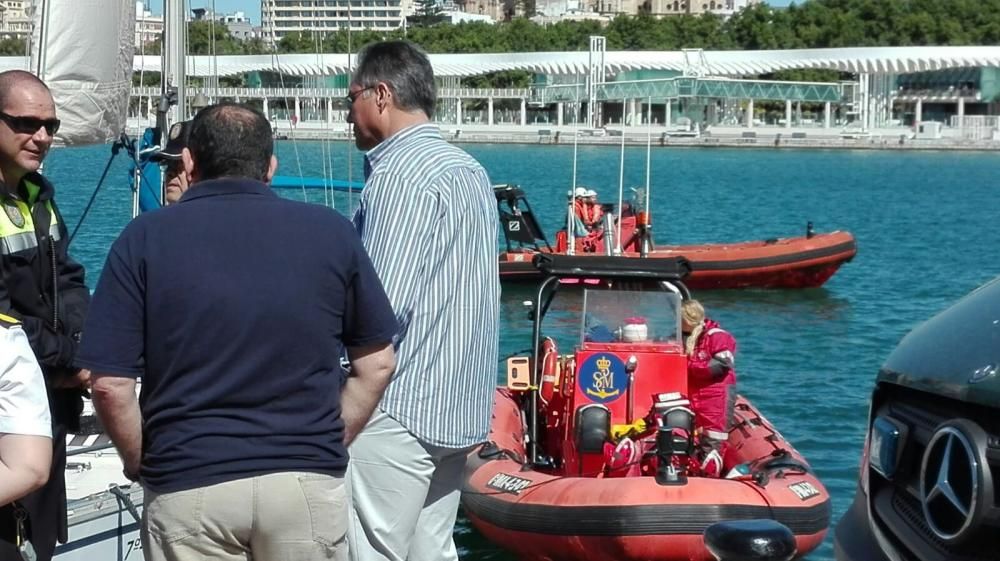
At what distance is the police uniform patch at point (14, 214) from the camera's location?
3.71m

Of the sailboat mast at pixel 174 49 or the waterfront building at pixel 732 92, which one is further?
the waterfront building at pixel 732 92

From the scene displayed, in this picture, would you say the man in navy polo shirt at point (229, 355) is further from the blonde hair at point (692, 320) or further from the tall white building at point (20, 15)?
the blonde hair at point (692, 320)

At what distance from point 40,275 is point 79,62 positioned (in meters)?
3.30

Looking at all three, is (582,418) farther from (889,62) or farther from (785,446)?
(889,62)

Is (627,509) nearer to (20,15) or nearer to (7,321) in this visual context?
(7,321)

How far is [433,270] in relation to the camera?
12.7 feet

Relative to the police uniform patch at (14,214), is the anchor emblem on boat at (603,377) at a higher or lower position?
→ lower

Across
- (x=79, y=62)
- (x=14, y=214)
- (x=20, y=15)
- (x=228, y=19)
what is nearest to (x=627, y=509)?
(x=79, y=62)

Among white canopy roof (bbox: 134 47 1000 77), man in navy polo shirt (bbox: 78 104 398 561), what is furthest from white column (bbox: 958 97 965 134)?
man in navy polo shirt (bbox: 78 104 398 561)

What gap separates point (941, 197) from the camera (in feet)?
184

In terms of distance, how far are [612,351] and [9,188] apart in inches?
217

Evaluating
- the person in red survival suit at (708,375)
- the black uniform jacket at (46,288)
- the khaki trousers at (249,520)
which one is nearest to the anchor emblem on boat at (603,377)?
the person in red survival suit at (708,375)

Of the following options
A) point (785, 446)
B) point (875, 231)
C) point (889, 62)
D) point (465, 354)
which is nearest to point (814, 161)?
point (889, 62)

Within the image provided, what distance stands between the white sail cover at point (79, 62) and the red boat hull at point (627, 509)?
2.84 metres
